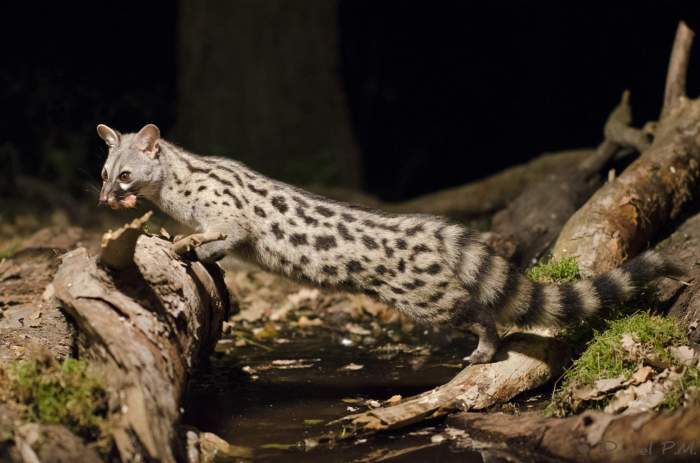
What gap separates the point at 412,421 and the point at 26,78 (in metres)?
11.1

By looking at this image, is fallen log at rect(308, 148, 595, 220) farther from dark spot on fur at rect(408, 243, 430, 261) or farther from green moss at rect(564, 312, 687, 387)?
green moss at rect(564, 312, 687, 387)

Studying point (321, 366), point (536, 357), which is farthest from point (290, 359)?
point (536, 357)

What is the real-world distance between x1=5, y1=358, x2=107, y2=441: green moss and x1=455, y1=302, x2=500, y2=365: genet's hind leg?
7.64 ft

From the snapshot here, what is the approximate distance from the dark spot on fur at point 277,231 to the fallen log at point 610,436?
207 centimetres

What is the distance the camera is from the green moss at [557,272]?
600cm

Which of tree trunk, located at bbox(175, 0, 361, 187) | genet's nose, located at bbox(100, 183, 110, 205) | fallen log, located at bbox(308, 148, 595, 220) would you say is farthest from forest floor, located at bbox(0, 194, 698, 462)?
tree trunk, located at bbox(175, 0, 361, 187)

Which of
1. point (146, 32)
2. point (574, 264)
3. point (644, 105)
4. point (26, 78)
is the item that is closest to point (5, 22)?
point (26, 78)

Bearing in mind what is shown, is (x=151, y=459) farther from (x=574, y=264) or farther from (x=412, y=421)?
(x=574, y=264)

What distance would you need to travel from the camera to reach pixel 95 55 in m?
14.6

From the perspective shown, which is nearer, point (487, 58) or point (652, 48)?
point (652, 48)

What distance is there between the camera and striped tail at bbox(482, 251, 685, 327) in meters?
5.36

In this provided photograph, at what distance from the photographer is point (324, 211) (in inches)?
233

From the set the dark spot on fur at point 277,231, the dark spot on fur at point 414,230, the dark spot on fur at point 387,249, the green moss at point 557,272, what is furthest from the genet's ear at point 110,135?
the green moss at point 557,272

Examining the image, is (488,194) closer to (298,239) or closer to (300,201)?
(300,201)
